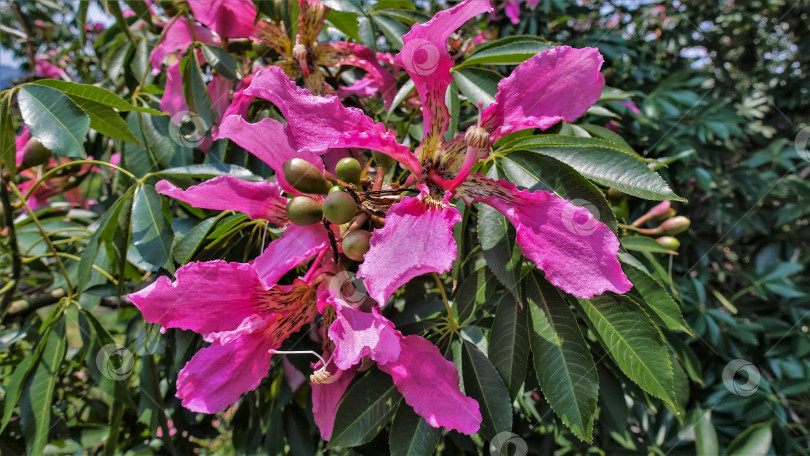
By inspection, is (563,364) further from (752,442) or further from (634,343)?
(752,442)

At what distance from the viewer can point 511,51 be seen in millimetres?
937

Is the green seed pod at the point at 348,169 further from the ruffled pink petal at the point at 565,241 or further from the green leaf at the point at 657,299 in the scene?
the green leaf at the point at 657,299

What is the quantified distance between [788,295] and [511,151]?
1546 mm

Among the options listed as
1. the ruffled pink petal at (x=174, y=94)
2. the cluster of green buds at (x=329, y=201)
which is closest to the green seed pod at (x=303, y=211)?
the cluster of green buds at (x=329, y=201)

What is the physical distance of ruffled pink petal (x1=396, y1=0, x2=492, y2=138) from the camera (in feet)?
2.28

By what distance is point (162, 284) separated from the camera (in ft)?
2.29

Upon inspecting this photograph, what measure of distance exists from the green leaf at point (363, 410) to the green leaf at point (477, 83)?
463 millimetres

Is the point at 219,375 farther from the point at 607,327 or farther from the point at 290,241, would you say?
the point at 607,327

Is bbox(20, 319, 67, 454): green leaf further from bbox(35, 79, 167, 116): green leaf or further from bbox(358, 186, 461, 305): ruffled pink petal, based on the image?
bbox(358, 186, 461, 305): ruffled pink petal

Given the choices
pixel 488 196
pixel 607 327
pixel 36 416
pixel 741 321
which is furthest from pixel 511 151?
pixel 741 321

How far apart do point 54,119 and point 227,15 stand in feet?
1.25

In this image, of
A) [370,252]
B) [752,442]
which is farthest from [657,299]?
[752,442]

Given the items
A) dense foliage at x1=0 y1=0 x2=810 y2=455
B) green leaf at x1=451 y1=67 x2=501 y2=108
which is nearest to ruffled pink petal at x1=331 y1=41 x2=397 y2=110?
dense foliage at x1=0 y1=0 x2=810 y2=455

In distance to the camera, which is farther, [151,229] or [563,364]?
[151,229]
